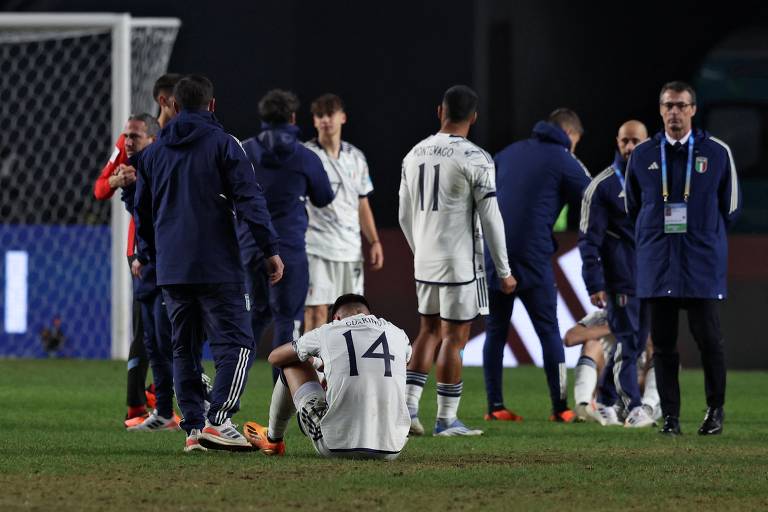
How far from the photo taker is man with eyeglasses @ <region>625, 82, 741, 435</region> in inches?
313

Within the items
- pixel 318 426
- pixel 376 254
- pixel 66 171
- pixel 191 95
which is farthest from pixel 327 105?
pixel 66 171

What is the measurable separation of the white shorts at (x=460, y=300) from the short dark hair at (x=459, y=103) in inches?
32.4

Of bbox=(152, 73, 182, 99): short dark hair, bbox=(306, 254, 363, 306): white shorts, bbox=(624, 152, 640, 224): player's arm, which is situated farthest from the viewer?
bbox=(306, 254, 363, 306): white shorts

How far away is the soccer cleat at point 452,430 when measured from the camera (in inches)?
314

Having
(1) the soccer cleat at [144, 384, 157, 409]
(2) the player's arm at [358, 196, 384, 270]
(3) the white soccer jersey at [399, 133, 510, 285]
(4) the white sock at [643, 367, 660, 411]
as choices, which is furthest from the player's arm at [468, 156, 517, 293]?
(2) the player's arm at [358, 196, 384, 270]

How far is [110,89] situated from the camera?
50.2 ft

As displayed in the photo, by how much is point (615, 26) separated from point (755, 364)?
3.70m

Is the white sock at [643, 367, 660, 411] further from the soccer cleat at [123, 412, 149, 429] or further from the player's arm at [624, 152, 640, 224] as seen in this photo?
the soccer cleat at [123, 412, 149, 429]

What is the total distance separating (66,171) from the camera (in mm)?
15148

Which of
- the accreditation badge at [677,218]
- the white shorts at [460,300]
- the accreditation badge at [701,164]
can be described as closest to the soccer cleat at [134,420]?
the white shorts at [460,300]

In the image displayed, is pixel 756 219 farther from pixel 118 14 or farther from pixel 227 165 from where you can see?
pixel 227 165

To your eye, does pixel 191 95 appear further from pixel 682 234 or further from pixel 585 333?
pixel 585 333

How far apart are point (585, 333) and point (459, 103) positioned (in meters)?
2.14

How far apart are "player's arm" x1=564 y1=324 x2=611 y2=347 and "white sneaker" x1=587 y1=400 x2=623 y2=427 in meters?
0.46
